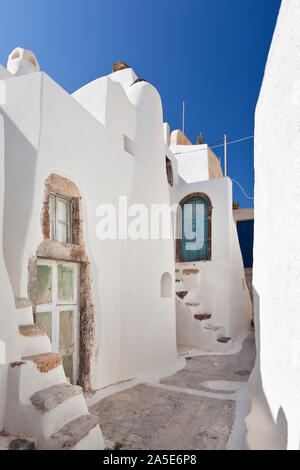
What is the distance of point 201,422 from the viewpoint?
4164mm

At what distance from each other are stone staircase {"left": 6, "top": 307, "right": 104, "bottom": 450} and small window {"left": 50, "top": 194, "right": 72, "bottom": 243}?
6.24ft

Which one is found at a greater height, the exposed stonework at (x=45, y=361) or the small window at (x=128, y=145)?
the small window at (x=128, y=145)

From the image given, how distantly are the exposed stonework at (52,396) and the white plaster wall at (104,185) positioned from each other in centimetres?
132

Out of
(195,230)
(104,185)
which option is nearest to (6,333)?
(104,185)

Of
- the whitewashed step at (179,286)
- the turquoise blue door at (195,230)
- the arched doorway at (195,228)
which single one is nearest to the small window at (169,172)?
the arched doorway at (195,228)

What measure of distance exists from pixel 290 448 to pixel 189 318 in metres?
7.46

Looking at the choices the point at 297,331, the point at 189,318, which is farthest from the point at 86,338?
the point at 189,318

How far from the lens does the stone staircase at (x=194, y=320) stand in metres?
8.95

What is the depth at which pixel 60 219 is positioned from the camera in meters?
5.01

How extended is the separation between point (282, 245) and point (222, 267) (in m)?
7.65

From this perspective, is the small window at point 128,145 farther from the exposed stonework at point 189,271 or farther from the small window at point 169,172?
the exposed stonework at point 189,271

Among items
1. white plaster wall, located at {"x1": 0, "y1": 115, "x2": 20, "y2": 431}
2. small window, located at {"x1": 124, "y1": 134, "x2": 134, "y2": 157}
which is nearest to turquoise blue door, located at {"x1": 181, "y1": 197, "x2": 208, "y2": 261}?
small window, located at {"x1": 124, "y1": 134, "x2": 134, "y2": 157}

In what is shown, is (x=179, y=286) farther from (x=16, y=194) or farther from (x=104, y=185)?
(x=16, y=194)
